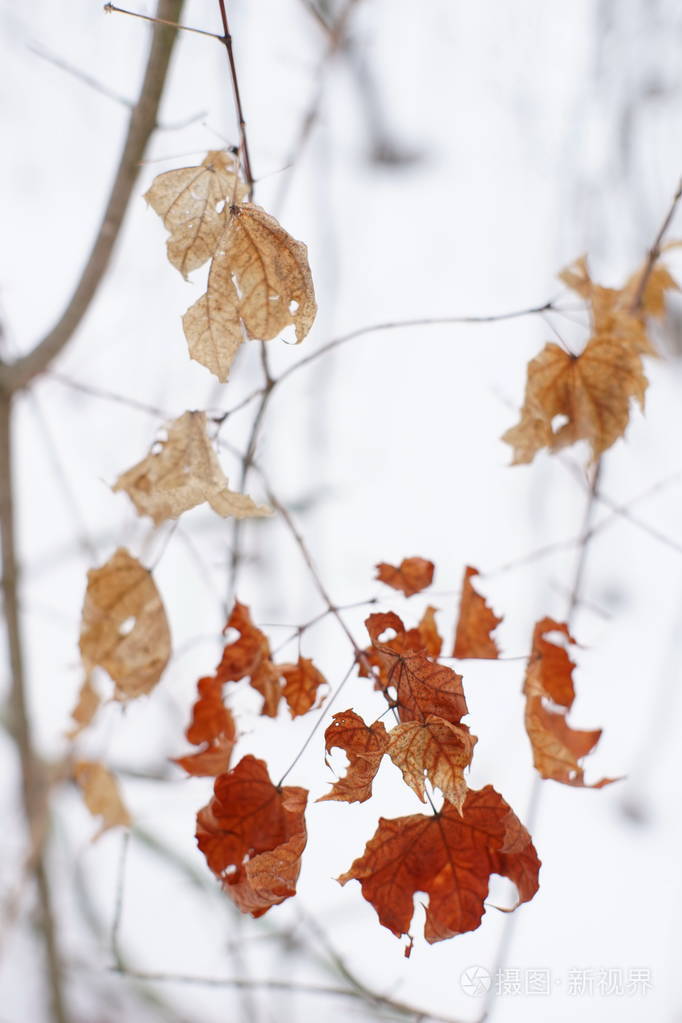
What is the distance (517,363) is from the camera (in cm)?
300

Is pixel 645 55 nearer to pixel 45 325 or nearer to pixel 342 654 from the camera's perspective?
pixel 342 654

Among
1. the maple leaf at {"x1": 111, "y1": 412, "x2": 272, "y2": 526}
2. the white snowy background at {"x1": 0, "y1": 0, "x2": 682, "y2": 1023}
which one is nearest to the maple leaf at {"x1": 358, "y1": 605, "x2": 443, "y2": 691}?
the maple leaf at {"x1": 111, "y1": 412, "x2": 272, "y2": 526}

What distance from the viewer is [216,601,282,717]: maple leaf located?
594mm

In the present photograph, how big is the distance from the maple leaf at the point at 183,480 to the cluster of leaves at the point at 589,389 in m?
0.22

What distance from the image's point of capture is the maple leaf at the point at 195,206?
493 mm

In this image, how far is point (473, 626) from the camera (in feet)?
2.14

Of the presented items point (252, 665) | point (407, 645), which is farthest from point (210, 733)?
point (407, 645)

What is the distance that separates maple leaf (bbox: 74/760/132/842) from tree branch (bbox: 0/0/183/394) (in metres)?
0.42

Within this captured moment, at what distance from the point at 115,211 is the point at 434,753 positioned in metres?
0.55

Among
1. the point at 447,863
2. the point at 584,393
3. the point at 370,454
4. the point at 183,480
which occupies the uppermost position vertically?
the point at 370,454

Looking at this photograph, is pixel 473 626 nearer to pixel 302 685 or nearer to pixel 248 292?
pixel 302 685

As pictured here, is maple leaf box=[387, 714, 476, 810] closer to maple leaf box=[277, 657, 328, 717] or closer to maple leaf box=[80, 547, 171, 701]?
maple leaf box=[277, 657, 328, 717]

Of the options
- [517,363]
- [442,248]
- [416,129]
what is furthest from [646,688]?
[416,129]

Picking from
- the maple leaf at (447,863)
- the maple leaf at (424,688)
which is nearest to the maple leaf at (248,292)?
the maple leaf at (424,688)
